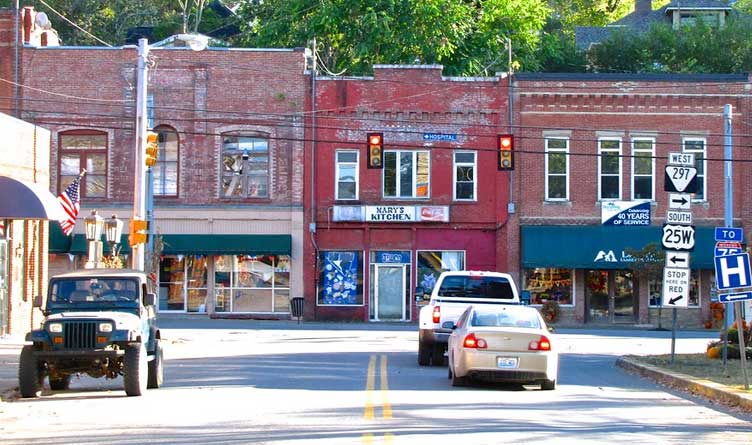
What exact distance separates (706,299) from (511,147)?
14376mm

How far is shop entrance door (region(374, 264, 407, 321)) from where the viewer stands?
4441 centimetres

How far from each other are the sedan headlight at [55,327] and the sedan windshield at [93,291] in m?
1.07

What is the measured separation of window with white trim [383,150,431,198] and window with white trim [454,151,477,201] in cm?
113

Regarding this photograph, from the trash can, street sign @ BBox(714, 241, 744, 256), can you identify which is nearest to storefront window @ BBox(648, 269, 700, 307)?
the trash can

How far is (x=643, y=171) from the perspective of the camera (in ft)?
146

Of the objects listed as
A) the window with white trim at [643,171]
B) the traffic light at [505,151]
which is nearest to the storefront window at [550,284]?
the window with white trim at [643,171]

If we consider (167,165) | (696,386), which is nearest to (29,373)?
(696,386)

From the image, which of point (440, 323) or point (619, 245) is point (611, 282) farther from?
point (440, 323)

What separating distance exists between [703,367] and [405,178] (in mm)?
23326

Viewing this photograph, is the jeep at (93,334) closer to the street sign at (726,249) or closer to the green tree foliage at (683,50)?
the street sign at (726,249)

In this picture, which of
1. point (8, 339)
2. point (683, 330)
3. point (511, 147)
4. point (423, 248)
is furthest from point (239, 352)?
point (683, 330)

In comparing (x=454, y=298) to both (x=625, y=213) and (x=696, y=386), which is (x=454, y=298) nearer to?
(x=696, y=386)

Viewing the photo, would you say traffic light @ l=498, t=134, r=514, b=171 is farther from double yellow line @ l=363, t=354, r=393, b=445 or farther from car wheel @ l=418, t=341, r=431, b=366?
car wheel @ l=418, t=341, r=431, b=366

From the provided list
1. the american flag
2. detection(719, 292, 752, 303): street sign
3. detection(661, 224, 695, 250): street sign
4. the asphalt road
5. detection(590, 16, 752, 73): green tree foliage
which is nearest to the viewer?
the asphalt road
